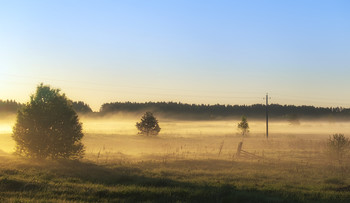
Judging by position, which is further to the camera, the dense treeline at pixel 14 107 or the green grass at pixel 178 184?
the dense treeline at pixel 14 107

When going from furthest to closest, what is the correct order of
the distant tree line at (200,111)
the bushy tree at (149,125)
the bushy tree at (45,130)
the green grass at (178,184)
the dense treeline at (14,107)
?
the distant tree line at (200,111) → the dense treeline at (14,107) → the bushy tree at (149,125) → the bushy tree at (45,130) → the green grass at (178,184)

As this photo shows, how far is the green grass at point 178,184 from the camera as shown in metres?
13.2

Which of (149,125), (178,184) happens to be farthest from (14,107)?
(178,184)

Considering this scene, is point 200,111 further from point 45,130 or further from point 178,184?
point 178,184

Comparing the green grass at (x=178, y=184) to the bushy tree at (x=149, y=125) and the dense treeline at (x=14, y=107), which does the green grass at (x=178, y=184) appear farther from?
the dense treeline at (x=14, y=107)

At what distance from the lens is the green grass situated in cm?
1325

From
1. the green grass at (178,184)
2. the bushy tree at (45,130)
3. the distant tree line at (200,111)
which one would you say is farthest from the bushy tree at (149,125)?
the distant tree line at (200,111)

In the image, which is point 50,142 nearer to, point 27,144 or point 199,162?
point 27,144

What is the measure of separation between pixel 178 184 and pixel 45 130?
619 inches

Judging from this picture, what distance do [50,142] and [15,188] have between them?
13821 millimetres

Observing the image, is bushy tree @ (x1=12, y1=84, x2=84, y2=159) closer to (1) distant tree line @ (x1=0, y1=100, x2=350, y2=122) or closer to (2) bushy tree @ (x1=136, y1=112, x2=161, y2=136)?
(2) bushy tree @ (x1=136, y1=112, x2=161, y2=136)

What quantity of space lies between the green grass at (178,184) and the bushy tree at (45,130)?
4.26 feet

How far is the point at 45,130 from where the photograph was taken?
2830 cm

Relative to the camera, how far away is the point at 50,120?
28.4 meters
